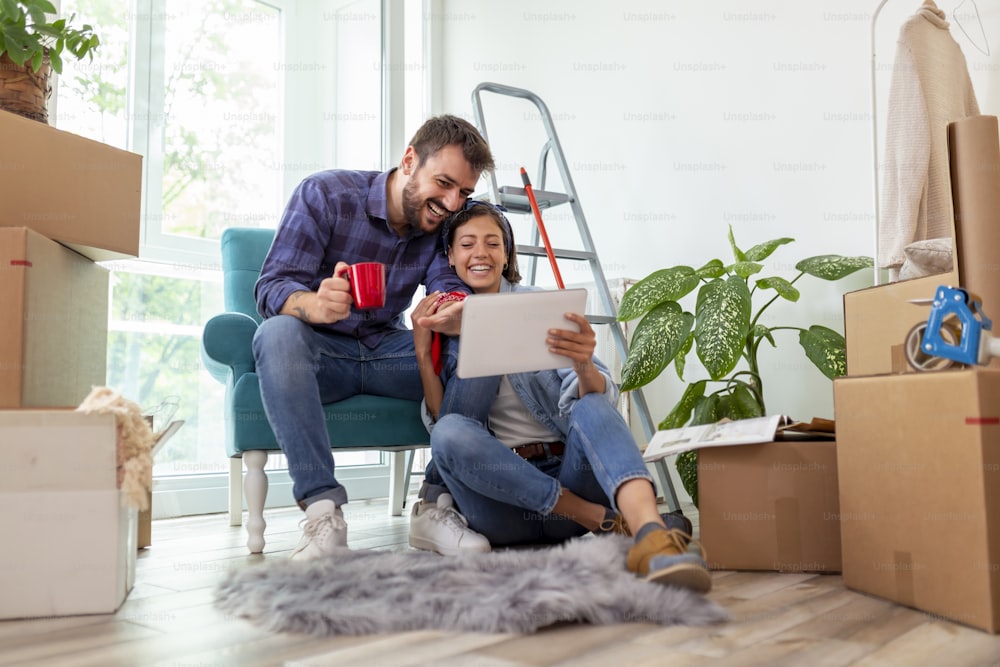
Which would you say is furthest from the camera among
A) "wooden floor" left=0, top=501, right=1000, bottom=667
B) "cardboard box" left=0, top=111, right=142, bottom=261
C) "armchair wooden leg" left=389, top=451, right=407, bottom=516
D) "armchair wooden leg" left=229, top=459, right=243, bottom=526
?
"armchair wooden leg" left=389, top=451, right=407, bottom=516

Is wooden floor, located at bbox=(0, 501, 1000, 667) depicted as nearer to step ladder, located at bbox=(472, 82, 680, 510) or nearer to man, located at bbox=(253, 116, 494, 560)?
man, located at bbox=(253, 116, 494, 560)

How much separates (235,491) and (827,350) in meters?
1.69

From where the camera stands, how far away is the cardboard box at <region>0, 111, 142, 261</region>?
1.46m

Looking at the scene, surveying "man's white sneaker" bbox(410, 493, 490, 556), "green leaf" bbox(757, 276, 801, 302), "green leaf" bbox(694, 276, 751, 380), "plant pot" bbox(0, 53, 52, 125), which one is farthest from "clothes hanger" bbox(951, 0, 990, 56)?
"plant pot" bbox(0, 53, 52, 125)

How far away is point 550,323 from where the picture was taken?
1.54 meters

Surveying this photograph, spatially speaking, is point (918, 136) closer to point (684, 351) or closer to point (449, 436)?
point (684, 351)

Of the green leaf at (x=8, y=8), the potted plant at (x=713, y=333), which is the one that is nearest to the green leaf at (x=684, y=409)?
the potted plant at (x=713, y=333)

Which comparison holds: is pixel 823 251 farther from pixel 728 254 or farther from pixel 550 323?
pixel 550 323

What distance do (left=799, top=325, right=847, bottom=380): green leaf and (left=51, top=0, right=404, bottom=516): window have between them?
1.79 metres

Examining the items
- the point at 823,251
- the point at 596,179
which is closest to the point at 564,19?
the point at 596,179

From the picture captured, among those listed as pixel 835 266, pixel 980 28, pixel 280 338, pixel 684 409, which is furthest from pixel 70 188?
pixel 980 28

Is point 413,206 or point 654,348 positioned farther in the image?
point 654,348

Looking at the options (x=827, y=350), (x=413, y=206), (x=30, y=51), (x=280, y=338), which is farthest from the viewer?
(x=827, y=350)

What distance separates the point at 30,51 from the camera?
1.57 metres
